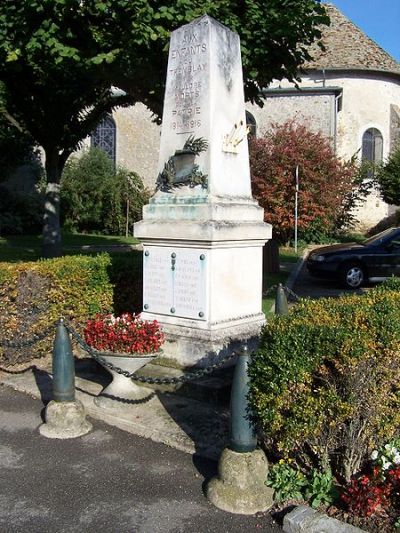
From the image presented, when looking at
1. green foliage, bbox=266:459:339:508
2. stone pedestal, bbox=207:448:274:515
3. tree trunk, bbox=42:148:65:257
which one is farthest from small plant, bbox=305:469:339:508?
tree trunk, bbox=42:148:65:257

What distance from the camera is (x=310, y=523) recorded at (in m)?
3.38

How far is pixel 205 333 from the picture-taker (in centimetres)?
608

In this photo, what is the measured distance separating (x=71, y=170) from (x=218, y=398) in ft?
76.2

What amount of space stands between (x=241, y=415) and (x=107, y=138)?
2918 centimetres

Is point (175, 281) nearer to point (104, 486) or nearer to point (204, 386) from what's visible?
point (204, 386)

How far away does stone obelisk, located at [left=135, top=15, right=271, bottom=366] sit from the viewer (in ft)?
19.9

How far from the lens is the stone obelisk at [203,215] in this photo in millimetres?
6078

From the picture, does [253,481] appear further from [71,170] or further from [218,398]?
[71,170]

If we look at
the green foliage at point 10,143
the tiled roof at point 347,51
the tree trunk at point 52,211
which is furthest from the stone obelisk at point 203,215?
the tiled roof at point 347,51

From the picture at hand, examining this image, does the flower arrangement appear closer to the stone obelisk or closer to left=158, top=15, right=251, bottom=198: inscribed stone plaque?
the stone obelisk

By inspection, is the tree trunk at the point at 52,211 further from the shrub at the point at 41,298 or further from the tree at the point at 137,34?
the shrub at the point at 41,298

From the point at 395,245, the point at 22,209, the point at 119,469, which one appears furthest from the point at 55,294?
the point at 22,209

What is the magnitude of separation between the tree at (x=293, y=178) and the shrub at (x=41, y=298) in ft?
44.3

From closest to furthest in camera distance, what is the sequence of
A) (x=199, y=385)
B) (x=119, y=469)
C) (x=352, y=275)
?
(x=119, y=469) → (x=199, y=385) → (x=352, y=275)
